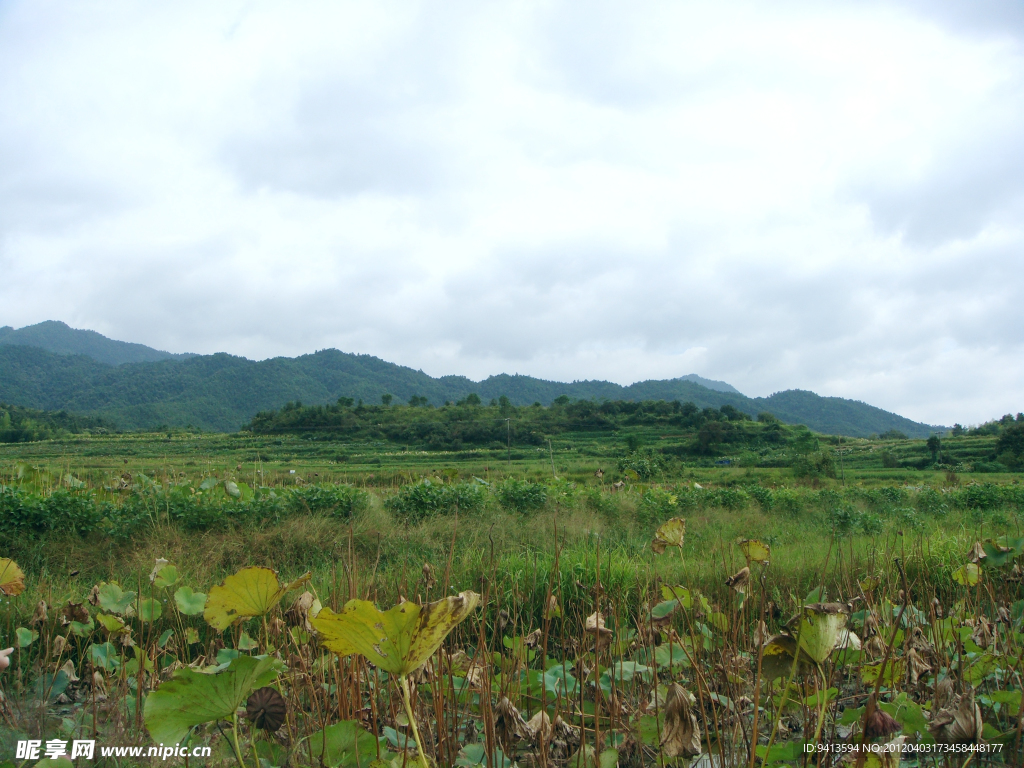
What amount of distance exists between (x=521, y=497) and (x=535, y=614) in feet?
14.6

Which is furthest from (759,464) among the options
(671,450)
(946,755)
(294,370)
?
(294,370)

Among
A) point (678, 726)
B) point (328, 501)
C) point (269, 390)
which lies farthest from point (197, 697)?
point (269, 390)

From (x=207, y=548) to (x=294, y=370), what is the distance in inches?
2641

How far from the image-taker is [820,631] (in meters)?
0.98

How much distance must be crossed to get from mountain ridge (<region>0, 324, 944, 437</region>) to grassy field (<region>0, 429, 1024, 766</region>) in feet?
145

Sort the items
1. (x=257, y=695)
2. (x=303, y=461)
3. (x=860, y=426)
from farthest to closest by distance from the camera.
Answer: (x=860, y=426) < (x=303, y=461) < (x=257, y=695)

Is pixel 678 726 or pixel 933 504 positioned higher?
pixel 678 726

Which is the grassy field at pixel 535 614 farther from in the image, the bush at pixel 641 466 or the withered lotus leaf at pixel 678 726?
the bush at pixel 641 466

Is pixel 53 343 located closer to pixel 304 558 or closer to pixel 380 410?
pixel 380 410

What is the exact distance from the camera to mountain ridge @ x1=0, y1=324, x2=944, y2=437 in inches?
2143

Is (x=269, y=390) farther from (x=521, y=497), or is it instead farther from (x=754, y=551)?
(x=754, y=551)

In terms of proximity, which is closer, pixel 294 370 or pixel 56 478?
pixel 56 478

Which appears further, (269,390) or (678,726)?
(269,390)

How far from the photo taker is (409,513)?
7402 millimetres
